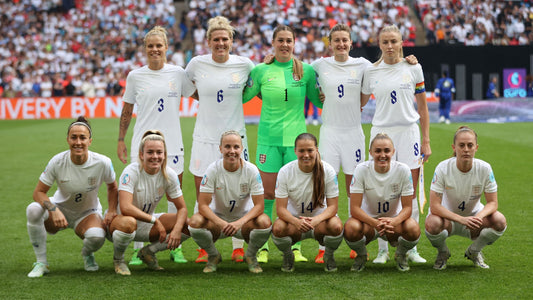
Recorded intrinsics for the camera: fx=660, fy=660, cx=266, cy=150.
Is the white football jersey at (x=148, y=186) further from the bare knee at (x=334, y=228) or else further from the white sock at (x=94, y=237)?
the bare knee at (x=334, y=228)

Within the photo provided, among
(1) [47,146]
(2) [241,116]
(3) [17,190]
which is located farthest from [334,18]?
(2) [241,116]

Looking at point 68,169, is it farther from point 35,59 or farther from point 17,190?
point 35,59

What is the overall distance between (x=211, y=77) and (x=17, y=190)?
5.35 m

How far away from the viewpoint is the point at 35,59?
27.8 m

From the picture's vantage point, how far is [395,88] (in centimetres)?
611

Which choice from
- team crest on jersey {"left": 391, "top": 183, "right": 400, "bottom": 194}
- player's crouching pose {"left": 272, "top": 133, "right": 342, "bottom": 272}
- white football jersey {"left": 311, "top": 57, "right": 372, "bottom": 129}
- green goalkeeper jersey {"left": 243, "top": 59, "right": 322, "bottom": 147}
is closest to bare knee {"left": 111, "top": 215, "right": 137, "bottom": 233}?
player's crouching pose {"left": 272, "top": 133, "right": 342, "bottom": 272}

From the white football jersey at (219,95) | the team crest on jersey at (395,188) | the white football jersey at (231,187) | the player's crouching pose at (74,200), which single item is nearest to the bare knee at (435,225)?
the team crest on jersey at (395,188)

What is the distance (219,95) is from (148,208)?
129 cm

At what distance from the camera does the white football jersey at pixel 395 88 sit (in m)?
6.13

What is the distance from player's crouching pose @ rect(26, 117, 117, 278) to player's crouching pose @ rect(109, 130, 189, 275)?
19 centimetres

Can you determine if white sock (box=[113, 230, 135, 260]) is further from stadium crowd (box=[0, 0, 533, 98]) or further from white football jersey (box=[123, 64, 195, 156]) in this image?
stadium crowd (box=[0, 0, 533, 98])

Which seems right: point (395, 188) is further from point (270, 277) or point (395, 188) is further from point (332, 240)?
point (270, 277)

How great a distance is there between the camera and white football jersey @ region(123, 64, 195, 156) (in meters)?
6.27

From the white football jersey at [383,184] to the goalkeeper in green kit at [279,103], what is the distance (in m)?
0.86
